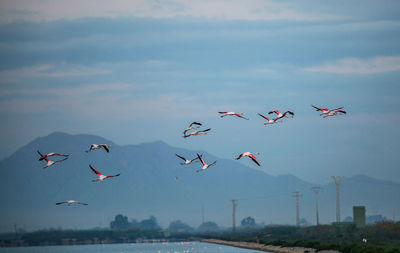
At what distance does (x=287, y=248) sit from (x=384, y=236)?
77.6 ft

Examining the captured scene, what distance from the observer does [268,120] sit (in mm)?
61156

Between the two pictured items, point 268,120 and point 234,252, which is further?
point 234,252

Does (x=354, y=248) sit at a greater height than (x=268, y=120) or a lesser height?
lesser

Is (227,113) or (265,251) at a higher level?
(227,113)

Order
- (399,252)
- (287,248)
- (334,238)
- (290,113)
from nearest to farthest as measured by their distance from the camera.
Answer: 1. (290,113)
2. (399,252)
3. (287,248)
4. (334,238)

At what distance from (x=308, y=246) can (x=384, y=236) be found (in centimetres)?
1950

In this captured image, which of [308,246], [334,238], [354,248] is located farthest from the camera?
[334,238]

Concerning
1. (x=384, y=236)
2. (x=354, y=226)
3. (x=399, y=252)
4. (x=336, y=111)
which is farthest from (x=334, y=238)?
(x=336, y=111)

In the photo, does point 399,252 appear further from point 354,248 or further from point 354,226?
point 354,226

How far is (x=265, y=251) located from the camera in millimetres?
198375

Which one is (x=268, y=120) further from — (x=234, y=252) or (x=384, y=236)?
(x=234, y=252)

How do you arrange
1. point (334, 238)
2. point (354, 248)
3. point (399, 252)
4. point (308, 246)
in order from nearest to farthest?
point (399, 252), point (354, 248), point (308, 246), point (334, 238)

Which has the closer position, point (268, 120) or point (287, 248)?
point (268, 120)

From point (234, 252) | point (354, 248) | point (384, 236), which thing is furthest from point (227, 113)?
point (234, 252)
